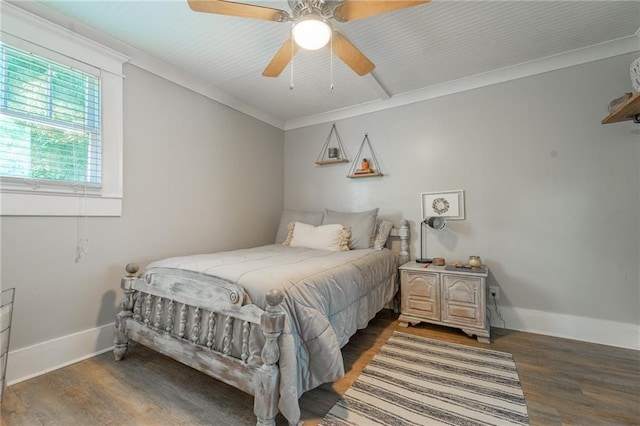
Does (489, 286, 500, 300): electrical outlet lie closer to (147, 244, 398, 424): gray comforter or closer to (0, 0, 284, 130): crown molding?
(147, 244, 398, 424): gray comforter

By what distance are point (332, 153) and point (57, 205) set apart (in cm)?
280

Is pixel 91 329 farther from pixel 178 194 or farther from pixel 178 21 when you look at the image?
pixel 178 21

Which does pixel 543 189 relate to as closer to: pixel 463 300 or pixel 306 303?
pixel 463 300

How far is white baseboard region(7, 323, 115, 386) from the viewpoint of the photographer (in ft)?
5.84

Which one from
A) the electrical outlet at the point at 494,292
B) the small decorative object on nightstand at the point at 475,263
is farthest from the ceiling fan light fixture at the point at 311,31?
the electrical outlet at the point at 494,292

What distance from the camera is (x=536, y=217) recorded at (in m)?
2.60

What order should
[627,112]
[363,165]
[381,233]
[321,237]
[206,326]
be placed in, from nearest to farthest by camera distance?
[206,326]
[627,112]
[321,237]
[381,233]
[363,165]

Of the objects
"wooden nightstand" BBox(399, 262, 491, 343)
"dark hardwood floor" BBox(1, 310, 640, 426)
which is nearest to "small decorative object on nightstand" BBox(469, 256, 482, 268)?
"wooden nightstand" BBox(399, 262, 491, 343)

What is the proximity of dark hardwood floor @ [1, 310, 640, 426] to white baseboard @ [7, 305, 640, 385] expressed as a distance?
0.27 feet

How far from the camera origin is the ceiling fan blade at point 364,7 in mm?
1389

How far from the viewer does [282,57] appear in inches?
74.2

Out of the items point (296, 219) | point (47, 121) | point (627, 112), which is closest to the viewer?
point (47, 121)

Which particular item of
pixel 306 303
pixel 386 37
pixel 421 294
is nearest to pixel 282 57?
pixel 386 37

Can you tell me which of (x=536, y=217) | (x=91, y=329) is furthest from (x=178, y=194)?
(x=536, y=217)
